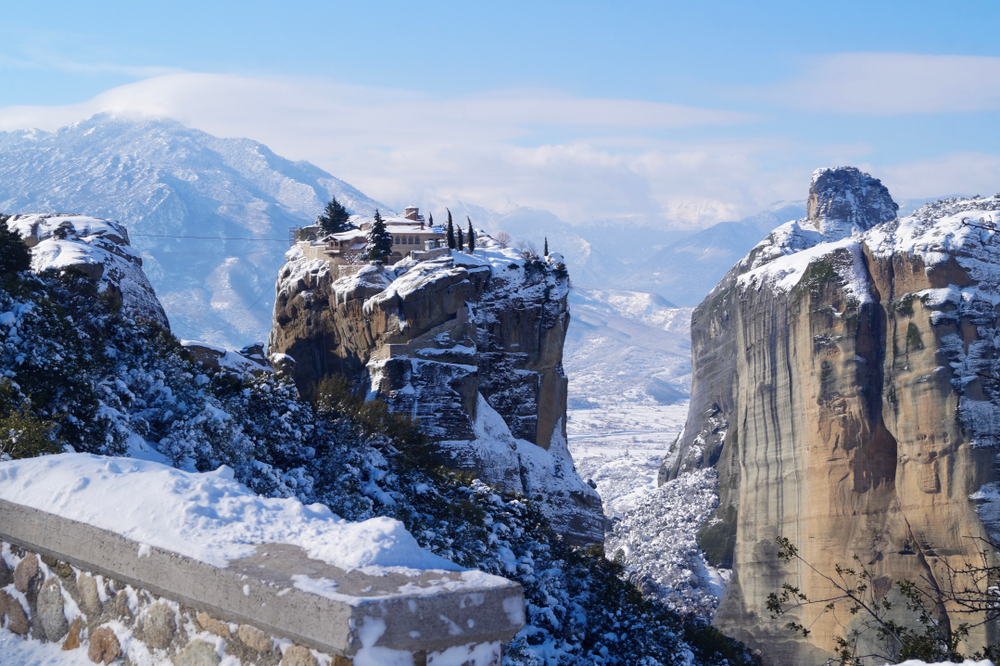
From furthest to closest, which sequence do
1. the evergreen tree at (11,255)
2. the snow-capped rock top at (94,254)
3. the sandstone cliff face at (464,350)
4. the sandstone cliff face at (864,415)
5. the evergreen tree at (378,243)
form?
the sandstone cliff face at (864,415), the evergreen tree at (378,243), the sandstone cliff face at (464,350), the snow-capped rock top at (94,254), the evergreen tree at (11,255)

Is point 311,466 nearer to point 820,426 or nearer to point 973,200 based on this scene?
point 820,426

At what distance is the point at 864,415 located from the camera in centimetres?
6406

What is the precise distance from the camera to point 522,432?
144 feet

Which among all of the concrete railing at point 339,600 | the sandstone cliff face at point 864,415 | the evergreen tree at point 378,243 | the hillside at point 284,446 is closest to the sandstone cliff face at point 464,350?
the evergreen tree at point 378,243

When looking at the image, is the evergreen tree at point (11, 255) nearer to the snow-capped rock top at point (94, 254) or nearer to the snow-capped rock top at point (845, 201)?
the snow-capped rock top at point (94, 254)

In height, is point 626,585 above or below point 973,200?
below

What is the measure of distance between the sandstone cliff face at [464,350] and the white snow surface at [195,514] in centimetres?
2996

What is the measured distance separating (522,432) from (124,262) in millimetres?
20824

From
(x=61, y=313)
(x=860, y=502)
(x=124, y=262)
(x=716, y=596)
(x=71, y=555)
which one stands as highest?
(x=124, y=262)

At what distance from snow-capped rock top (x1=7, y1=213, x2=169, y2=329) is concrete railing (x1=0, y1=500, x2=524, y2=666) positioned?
71.2 ft

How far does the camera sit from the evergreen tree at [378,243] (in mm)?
45625

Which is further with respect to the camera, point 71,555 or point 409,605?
point 71,555

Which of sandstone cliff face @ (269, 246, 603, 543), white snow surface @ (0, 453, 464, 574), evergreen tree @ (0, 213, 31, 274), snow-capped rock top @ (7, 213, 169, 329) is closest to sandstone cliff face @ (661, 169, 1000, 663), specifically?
sandstone cliff face @ (269, 246, 603, 543)

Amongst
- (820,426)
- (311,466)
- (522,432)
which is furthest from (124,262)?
(820,426)
